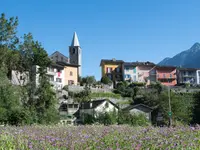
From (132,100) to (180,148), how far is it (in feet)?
218

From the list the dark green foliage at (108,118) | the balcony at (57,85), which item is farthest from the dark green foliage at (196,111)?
the balcony at (57,85)

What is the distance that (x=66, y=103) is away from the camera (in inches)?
2379

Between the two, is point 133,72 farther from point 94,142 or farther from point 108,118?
point 94,142

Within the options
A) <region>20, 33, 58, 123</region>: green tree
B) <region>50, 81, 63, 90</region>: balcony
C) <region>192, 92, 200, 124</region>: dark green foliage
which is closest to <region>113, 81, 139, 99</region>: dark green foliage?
<region>50, 81, 63, 90</region>: balcony

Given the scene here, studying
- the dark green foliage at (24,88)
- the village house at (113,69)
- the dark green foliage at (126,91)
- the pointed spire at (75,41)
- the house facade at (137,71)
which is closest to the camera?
the dark green foliage at (24,88)

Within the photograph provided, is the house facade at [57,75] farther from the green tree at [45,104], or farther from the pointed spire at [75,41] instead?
the pointed spire at [75,41]

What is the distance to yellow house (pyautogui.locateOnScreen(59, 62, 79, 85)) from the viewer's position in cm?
8359

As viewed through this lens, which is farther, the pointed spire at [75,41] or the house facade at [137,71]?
the pointed spire at [75,41]

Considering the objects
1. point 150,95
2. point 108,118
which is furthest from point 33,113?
point 150,95

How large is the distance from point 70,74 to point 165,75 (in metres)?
34.3

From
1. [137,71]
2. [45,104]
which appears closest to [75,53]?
[137,71]

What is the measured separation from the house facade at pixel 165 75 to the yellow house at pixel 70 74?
29.5 m

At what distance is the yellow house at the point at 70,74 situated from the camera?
83.6 metres

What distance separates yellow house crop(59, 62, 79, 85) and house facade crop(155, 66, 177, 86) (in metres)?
29.5
